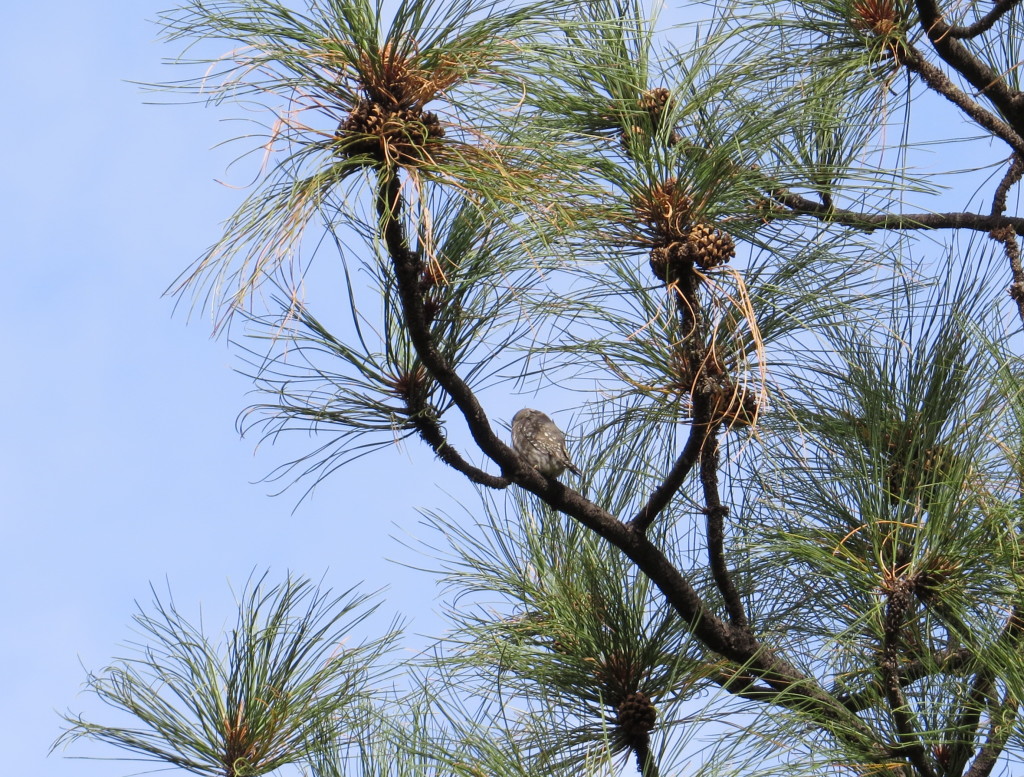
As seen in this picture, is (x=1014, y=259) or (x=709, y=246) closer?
(x=709, y=246)

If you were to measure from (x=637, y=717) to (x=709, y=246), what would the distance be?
2.84ft

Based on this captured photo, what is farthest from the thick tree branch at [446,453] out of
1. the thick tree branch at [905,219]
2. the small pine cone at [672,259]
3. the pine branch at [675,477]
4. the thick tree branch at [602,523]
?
the thick tree branch at [905,219]

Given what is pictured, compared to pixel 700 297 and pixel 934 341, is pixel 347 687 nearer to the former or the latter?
pixel 700 297

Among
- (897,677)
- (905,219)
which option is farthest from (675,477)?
(905,219)

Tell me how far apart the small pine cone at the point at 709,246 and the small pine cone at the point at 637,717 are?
0.81 meters

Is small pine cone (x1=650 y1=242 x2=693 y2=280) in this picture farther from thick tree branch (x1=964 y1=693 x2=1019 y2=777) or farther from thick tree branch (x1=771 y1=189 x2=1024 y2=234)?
thick tree branch (x1=964 y1=693 x2=1019 y2=777)

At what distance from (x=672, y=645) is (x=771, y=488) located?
374mm

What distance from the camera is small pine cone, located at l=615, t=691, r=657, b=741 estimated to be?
2166 mm

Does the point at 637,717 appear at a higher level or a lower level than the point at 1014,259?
lower

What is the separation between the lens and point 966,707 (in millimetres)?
1881

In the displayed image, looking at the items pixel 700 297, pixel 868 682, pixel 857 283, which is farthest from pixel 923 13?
pixel 868 682

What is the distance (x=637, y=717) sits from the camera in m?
2.17

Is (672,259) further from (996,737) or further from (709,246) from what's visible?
(996,737)

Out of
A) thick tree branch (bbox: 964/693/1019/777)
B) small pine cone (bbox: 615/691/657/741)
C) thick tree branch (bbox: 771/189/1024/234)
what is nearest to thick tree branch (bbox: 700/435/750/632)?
small pine cone (bbox: 615/691/657/741)
